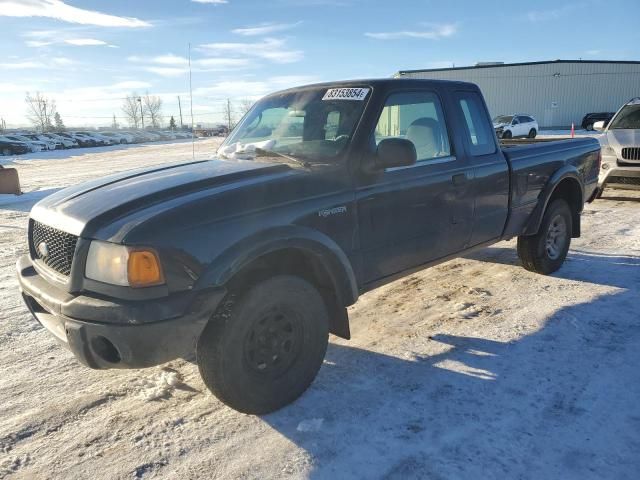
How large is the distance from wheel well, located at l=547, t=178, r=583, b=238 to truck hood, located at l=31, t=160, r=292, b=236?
3670mm

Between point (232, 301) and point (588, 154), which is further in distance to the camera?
point (588, 154)

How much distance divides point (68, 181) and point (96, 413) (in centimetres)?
→ 1563

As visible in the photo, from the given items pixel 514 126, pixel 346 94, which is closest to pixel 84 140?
pixel 514 126

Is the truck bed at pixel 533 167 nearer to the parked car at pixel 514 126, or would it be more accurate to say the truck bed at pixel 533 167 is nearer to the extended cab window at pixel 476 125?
the extended cab window at pixel 476 125

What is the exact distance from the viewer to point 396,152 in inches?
127

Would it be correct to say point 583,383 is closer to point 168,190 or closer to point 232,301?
point 232,301

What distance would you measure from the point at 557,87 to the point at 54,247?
49.0 m

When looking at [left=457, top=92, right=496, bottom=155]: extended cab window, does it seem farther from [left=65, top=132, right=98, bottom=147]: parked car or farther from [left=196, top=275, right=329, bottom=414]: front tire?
[left=65, top=132, right=98, bottom=147]: parked car

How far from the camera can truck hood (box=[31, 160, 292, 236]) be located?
8.79 ft

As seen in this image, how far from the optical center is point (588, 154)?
5777 mm

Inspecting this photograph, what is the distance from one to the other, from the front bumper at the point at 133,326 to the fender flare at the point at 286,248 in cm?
10

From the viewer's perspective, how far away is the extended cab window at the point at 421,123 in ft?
12.6

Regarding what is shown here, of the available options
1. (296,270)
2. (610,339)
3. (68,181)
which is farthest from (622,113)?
(68,181)

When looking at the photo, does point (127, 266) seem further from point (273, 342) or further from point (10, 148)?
point (10, 148)
